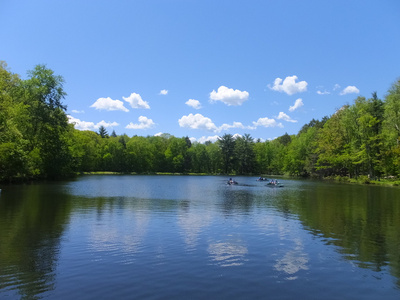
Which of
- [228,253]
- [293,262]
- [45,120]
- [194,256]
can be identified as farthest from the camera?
[45,120]

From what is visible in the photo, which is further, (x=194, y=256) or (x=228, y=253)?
(x=228, y=253)

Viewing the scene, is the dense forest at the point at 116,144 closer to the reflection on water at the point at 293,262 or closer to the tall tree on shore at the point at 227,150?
the tall tree on shore at the point at 227,150

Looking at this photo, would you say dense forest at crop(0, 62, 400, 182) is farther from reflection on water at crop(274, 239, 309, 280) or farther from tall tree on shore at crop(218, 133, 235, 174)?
reflection on water at crop(274, 239, 309, 280)

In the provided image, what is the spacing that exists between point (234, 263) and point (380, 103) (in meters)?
76.3

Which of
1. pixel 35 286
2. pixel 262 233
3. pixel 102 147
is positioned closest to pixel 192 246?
pixel 262 233

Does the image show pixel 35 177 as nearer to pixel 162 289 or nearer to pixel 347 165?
pixel 162 289

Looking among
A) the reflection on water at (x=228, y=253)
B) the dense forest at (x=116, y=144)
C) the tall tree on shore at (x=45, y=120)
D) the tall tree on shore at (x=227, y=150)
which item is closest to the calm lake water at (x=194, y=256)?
the reflection on water at (x=228, y=253)

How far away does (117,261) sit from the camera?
37.5 ft

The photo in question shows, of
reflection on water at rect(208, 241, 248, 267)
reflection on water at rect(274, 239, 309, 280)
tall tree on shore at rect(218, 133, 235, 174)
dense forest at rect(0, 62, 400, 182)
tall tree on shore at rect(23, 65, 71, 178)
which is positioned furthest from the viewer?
tall tree on shore at rect(218, 133, 235, 174)

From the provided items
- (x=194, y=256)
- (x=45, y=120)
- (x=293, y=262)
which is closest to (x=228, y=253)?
(x=194, y=256)

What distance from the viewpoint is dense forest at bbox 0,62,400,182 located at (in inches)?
1815

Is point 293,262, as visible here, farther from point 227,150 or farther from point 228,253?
point 227,150

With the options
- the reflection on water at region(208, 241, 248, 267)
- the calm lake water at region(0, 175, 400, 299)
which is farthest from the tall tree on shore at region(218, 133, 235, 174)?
the reflection on water at region(208, 241, 248, 267)

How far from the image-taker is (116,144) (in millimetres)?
130875
